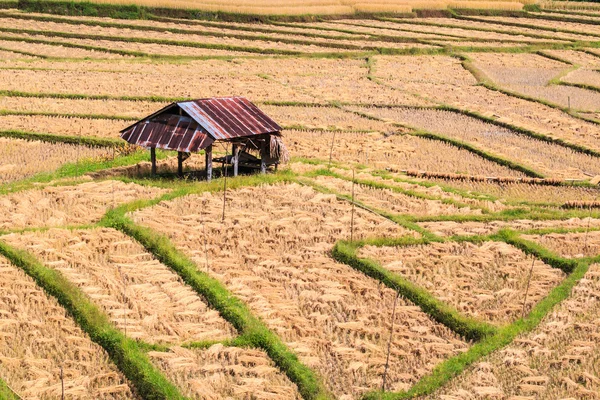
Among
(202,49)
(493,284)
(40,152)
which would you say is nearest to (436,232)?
(493,284)

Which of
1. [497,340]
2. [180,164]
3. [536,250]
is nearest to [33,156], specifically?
[180,164]

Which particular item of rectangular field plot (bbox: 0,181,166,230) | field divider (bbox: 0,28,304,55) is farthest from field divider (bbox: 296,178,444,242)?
field divider (bbox: 0,28,304,55)

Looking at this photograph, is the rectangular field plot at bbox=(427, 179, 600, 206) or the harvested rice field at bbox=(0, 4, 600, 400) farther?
the rectangular field plot at bbox=(427, 179, 600, 206)

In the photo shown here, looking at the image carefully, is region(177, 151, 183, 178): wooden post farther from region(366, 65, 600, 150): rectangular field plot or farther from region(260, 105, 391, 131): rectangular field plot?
region(366, 65, 600, 150): rectangular field plot

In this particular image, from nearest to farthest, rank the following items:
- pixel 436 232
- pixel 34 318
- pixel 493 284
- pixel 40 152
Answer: pixel 34 318 < pixel 493 284 < pixel 436 232 < pixel 40 152

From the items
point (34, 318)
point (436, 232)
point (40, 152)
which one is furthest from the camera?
point (40, 152)

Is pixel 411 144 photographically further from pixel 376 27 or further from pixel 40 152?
pixel 376 27

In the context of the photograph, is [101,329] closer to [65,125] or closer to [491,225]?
[491,225]
